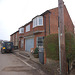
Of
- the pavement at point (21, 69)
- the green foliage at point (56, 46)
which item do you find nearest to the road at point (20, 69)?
the pavement at point (21, 69)

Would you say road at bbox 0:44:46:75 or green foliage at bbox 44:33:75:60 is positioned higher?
green foliage at bbox 44:33:75:60

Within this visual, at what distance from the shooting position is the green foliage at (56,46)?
17.0 feet

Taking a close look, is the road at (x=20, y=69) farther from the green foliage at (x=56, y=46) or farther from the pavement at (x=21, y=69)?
the green foliage at (x=56, y=46)

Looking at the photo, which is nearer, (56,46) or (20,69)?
(56,46)

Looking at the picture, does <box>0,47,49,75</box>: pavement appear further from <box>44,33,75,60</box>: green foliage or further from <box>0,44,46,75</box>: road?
<box>44,33,75,60</box>: green foliage

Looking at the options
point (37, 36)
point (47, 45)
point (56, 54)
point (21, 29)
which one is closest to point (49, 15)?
→ point (37, 36)

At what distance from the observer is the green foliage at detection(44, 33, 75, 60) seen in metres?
5.19

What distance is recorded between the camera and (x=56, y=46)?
18.5 feet

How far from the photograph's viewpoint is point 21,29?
21.3m

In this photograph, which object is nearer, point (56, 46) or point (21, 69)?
point (56, 46)

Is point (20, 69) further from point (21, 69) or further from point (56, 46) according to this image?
point (56, 46)

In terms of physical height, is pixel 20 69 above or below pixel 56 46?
below

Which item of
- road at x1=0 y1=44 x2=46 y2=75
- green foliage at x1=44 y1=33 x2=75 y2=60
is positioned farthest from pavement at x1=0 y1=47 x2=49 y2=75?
green foliage at x1=44 y1=33 x2=75 y2=60

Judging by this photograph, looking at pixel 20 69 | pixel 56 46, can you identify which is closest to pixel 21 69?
pixel 20 69
